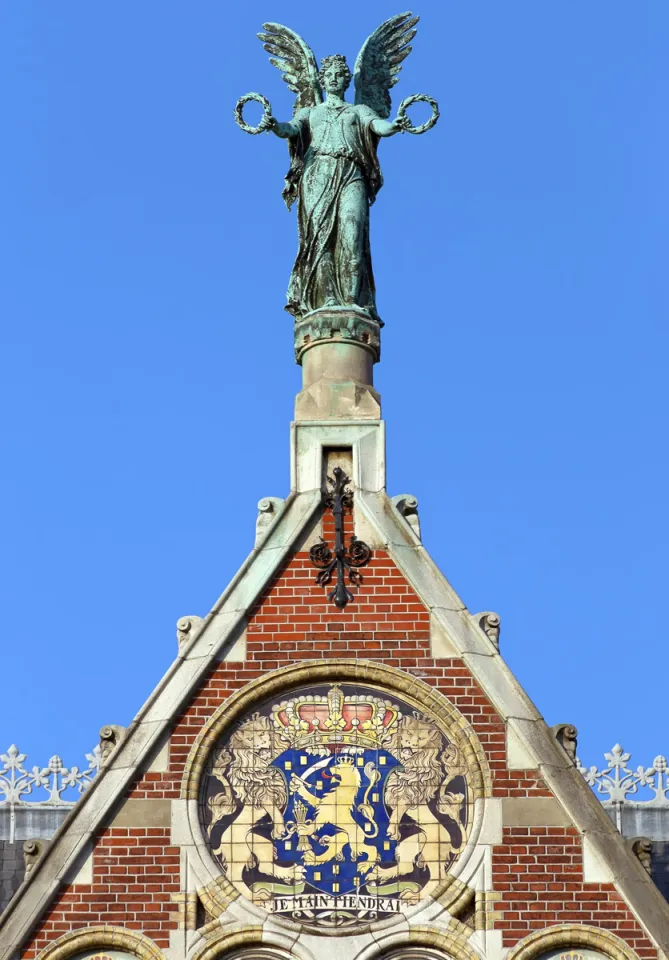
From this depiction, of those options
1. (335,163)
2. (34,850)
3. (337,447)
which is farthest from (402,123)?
(34,850)

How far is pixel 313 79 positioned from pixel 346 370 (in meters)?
2.83

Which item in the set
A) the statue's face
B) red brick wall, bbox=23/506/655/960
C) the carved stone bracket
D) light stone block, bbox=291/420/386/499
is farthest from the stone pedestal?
the statue's face

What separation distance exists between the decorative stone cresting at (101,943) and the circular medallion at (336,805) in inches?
32.2

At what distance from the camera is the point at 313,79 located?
2586 cm

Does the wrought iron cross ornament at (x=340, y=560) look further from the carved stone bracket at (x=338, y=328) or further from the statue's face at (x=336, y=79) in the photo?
the statue's face at (x=336, y=79)

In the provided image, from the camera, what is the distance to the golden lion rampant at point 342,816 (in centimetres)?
2264

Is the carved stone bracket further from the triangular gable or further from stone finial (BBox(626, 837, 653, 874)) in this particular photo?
stone finial (BBox(626, 837, 653, 874))

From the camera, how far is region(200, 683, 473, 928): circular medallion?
2255 cm

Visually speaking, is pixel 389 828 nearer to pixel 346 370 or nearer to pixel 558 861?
pixel 558 861

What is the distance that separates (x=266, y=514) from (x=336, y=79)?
13.8 feet

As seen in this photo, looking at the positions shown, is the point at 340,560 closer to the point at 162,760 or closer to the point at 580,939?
the point at 162,760

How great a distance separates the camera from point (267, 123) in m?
25.1

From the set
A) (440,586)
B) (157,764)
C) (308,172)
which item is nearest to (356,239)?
(308,172)

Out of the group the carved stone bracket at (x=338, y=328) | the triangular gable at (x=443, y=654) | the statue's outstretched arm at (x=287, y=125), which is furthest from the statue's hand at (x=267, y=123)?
the triangular gable at (x=443, y=654)
